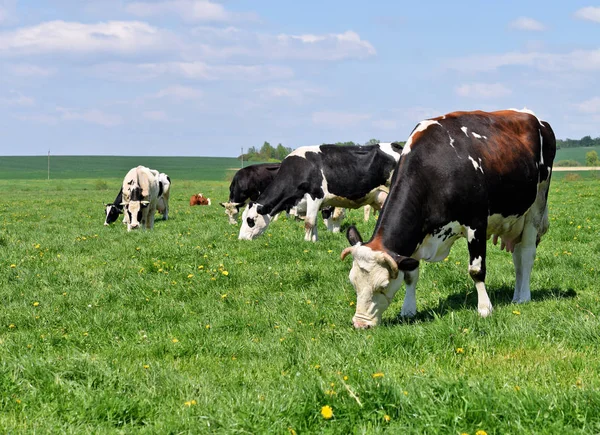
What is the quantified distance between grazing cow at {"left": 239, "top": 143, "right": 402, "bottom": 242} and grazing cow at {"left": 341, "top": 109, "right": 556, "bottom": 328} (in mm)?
6901

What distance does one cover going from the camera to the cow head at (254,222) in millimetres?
14898

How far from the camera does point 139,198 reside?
21391 millimetres

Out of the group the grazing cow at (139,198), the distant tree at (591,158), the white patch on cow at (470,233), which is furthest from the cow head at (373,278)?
the distant tree at (591,158)

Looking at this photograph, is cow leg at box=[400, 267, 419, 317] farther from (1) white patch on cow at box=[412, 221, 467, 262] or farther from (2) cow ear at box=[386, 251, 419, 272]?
(2) cow ear at box=[386, 251, 419, 272]

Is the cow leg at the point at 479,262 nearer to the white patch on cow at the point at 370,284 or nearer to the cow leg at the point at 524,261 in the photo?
the cow leg at the point at 524,261

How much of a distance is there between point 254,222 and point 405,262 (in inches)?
341

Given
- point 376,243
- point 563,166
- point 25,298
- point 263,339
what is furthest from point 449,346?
point 563,166

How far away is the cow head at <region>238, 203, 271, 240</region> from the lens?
14.9 metres

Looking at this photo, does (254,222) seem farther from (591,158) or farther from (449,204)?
(591,158)

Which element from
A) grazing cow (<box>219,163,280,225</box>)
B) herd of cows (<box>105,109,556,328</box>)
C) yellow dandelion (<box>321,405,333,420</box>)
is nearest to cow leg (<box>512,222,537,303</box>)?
herd of cows (<box>105,109,556,328</box>)

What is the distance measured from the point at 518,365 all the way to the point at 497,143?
12.0 ft

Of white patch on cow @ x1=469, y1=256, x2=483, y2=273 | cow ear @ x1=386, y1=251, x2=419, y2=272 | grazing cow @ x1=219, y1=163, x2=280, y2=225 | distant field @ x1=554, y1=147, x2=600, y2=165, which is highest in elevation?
distant field @ x1=554, y1=147, x2=600, y2=165

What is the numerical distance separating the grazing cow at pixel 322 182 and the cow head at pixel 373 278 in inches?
312

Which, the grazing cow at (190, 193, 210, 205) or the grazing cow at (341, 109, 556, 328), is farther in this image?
the grazing cow at (190, 193, 210, 205)
